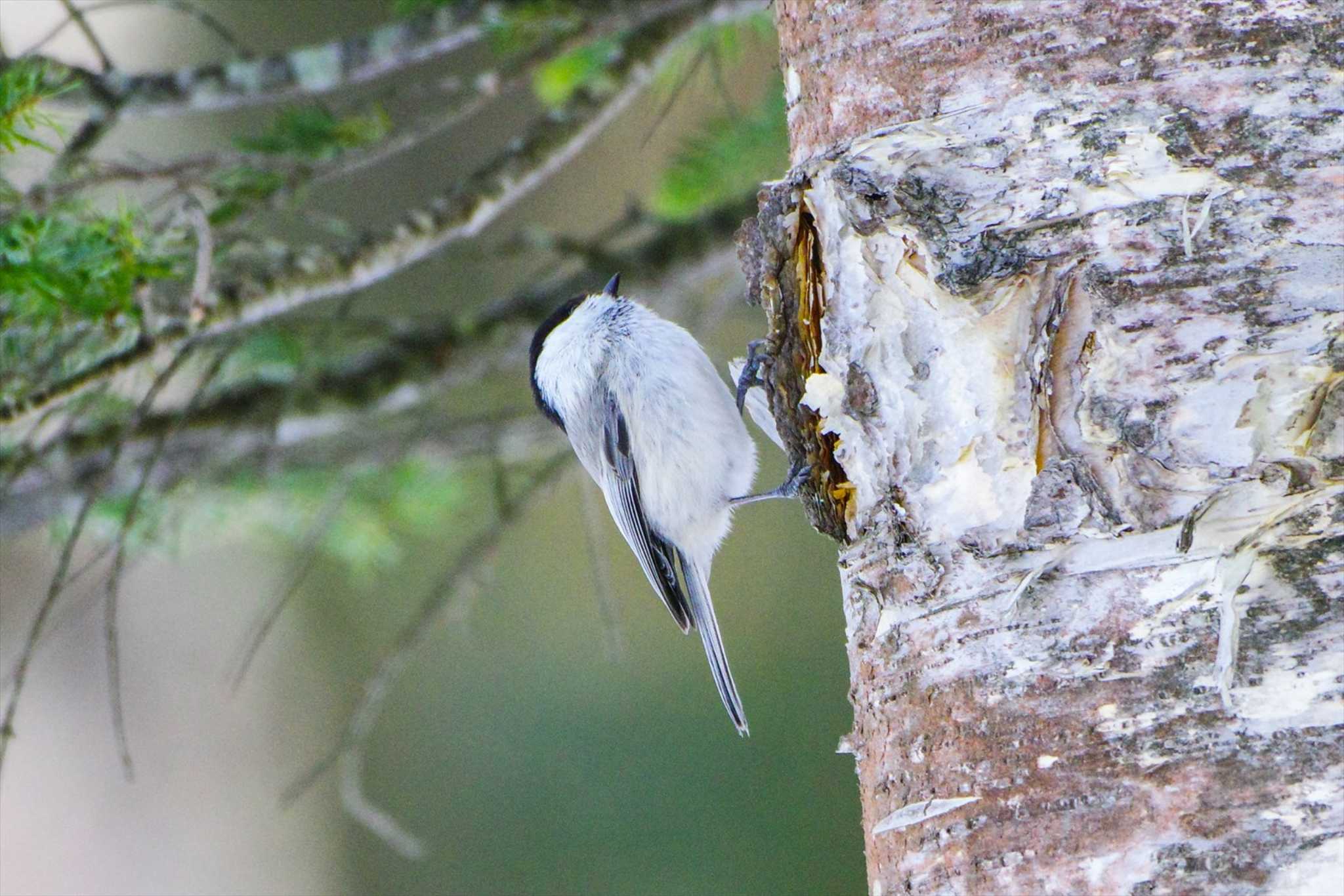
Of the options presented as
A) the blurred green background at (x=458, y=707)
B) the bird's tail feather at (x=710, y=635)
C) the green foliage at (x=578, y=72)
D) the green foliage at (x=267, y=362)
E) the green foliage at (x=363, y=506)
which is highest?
the green foliage at (x=578, y=72)

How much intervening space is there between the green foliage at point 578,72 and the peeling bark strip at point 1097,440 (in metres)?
0.77

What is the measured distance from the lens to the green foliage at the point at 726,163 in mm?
1799

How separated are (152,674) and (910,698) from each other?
3397 mm

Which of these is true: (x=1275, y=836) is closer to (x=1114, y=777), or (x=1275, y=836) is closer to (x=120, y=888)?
(x=1114, y=777)

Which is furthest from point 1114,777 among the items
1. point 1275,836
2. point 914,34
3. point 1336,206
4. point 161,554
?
point 161,554

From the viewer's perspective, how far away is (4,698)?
115 inches

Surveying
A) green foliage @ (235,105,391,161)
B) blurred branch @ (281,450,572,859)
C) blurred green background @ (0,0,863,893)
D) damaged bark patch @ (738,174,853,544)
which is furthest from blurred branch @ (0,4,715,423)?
blurred green background @ (0,0,863,893)

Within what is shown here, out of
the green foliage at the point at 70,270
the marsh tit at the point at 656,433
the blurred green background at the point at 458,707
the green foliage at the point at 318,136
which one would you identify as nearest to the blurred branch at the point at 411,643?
the marsh tit at the point at 656,433

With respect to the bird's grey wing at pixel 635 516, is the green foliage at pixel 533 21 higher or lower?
higher

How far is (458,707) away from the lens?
3.71m

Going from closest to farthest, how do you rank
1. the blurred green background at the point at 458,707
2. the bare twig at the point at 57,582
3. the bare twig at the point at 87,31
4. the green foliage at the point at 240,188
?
the bare twig at the point at 57,582 < the bare twig at the point at 87,31 < the green foliage at the point at 240,188 < the blurred green background at the point at 458,707

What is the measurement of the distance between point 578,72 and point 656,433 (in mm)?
535

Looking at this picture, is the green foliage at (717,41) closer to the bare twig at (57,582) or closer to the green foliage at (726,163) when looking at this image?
the green foliage at (726,163)

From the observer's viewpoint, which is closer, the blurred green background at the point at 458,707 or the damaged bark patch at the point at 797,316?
the damaged bark patch at the point at 797,316
